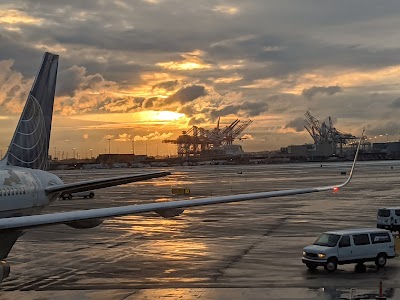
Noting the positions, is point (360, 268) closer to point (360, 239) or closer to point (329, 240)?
point (360, 239)

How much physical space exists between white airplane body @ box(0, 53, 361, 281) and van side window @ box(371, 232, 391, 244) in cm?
282

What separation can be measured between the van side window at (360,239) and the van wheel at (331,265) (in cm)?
158

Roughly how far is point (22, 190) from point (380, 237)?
1562 centimetres

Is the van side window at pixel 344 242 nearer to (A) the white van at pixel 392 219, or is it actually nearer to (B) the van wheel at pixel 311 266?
(B) the van wheel at pixel 311 266

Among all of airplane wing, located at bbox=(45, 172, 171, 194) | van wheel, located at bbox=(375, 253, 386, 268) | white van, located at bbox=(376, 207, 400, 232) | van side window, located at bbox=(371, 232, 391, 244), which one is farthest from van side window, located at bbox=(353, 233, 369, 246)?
white van, located at bbox=(376, 207, 400, 232)

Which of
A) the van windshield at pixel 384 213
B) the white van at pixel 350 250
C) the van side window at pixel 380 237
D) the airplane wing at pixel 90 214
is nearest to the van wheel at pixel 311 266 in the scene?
the white van at pixel 350 250

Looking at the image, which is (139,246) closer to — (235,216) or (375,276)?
(375,276)

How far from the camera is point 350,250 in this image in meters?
26.1

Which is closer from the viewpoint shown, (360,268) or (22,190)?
(22,190)

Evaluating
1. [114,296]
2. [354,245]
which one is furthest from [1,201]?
[354,245]

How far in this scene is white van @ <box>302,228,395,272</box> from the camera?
999 inches

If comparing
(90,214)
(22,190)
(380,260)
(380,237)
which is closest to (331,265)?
(380,260)

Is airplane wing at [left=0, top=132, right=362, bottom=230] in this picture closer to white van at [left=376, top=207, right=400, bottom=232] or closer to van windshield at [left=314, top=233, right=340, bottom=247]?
van windshield at [left=314, top=233, right=340, bottom=247]

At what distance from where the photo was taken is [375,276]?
79.6 feet
